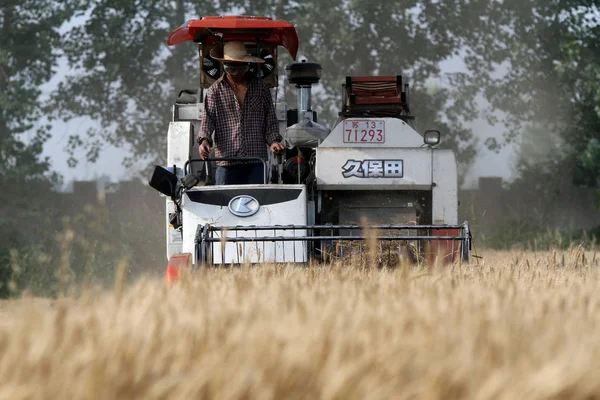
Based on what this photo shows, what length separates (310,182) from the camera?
952 cm

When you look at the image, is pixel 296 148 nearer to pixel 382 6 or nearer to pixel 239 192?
pixel 239 192

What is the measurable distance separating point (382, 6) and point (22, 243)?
490 inches

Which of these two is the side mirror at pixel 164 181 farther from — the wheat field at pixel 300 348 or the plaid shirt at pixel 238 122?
the wheat field at pixel 300 348

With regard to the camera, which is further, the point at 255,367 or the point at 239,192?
the point at 239,192

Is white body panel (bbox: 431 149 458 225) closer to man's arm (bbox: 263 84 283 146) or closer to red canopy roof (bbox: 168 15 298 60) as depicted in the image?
man's arm (bbox: 263 84 283 146)

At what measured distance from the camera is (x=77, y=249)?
1169 inches

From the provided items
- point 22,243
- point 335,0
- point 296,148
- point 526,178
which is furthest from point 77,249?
point 296,148

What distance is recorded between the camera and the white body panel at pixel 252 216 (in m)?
8.47

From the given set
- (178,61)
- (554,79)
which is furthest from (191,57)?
(554,79)

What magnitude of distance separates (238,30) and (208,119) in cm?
117

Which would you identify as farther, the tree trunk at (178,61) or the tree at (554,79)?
the tree trunk at (178,61)

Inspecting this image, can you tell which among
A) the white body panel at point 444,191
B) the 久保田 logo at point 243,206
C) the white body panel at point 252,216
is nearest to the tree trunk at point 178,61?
the white body panel at point 444,191

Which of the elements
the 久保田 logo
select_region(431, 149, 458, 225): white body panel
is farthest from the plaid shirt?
select_region(431, 149, 458, 225): white body panel

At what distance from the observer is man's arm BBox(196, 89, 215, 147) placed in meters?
8.89
